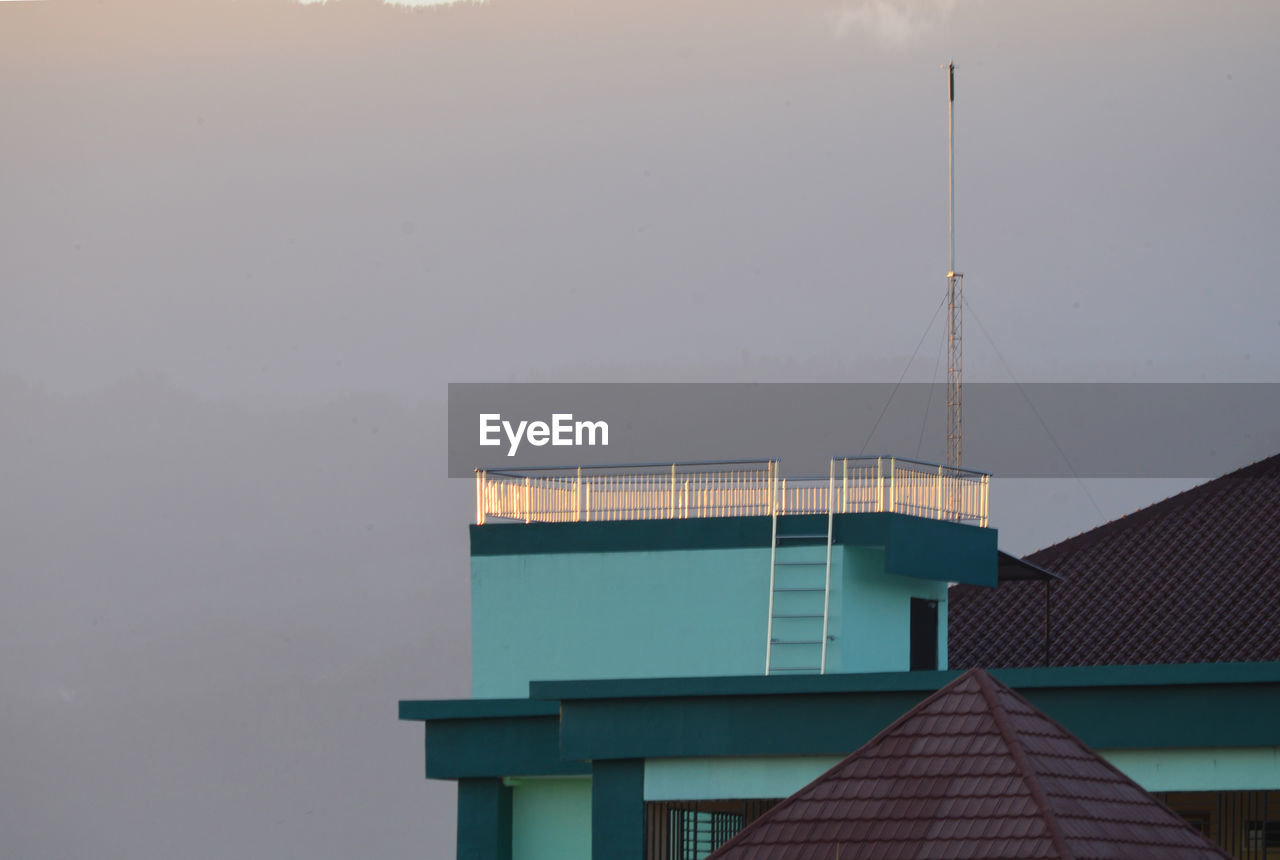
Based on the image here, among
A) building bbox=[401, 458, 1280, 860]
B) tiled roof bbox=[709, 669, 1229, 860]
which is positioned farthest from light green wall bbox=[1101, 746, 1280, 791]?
tiled roof bbox=[709, 669, 1229, 860]

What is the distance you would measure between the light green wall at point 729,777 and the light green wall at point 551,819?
11.9ft

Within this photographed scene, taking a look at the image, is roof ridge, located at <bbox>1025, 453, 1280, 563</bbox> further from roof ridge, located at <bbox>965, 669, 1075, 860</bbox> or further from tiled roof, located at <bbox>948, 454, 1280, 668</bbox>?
roof ridge, located at <bbox>965, 669, 1075, 860</bbox>

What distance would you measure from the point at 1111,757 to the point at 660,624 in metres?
8.56

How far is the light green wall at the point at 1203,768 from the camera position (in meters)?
27.1

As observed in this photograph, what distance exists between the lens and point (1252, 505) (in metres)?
48.9

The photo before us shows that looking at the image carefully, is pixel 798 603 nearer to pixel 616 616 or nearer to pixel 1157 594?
pixel 616 616

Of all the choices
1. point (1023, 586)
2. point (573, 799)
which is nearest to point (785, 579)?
point (573, 799)

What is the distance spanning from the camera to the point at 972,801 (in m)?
20.5

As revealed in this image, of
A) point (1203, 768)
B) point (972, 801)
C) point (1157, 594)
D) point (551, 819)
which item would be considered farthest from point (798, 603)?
point (1157, 594)

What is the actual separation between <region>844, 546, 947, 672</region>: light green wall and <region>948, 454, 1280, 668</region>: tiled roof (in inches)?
462

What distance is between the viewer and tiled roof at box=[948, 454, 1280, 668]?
1801 inches

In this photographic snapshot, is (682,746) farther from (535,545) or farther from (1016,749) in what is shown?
(1016,749)

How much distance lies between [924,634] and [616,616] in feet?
18.3

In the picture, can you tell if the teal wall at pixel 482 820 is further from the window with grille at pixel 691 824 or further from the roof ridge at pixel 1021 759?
the roof ridge at pixel 1021 759
